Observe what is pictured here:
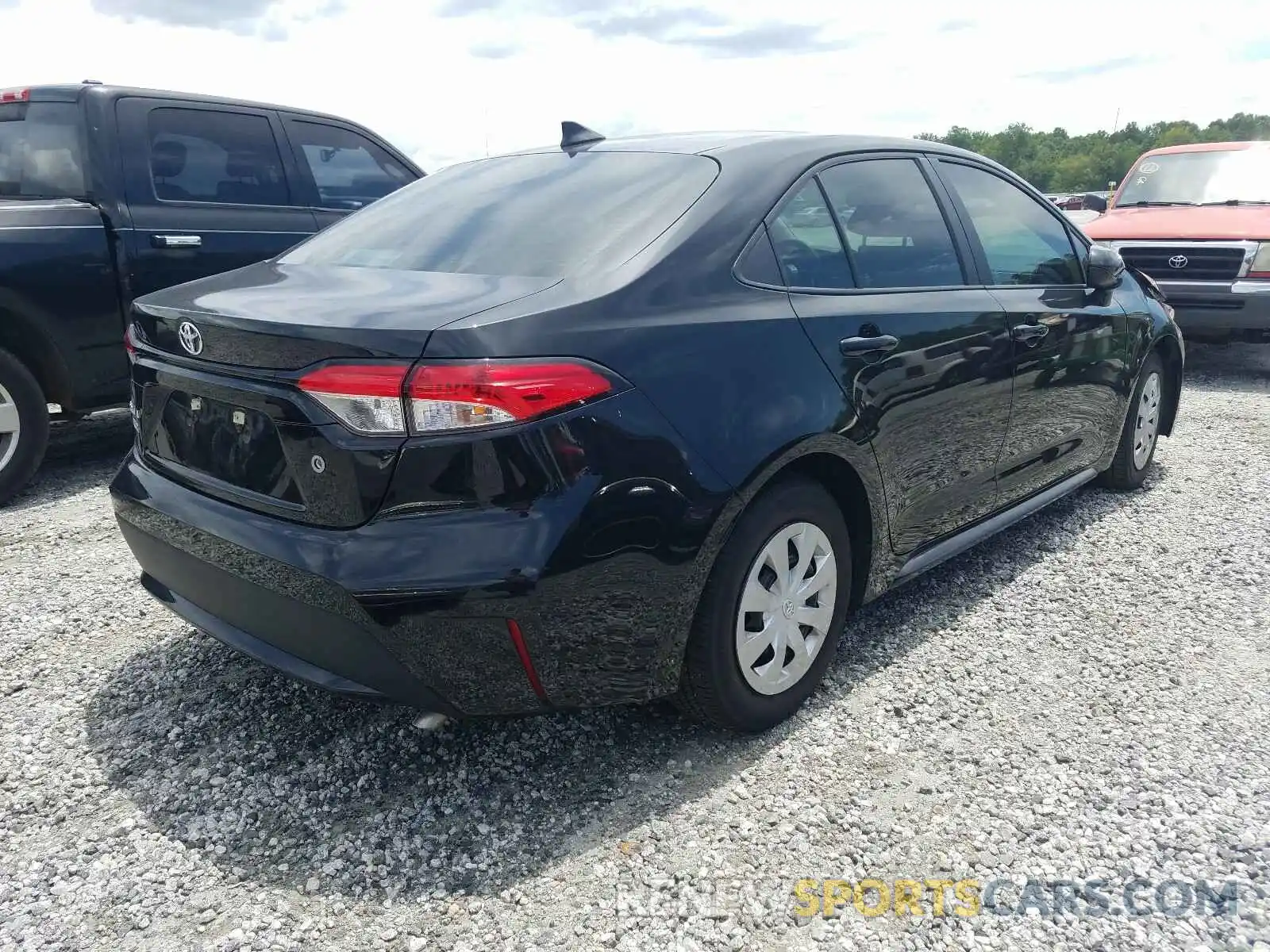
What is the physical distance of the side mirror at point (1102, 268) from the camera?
4.17 m

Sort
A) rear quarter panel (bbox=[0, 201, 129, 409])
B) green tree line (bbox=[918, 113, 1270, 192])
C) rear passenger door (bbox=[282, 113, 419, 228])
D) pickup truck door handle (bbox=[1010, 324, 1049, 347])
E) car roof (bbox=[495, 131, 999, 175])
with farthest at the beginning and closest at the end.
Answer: green tree line (bbox=[918, 113, 1270, 192])
rear passenger door (bbox=[282, 113, 419, 228])
rear quarter panel (bbox=[0, 201, 129, 409])
pickup truck door handle (bbox=[1010, 324, 1049, 347])
car roof (bbox=[495, 131, 999, 175])

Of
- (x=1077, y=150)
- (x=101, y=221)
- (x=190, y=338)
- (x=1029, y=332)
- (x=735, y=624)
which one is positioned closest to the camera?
(x=190, y=338)

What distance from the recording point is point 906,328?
3.02 m

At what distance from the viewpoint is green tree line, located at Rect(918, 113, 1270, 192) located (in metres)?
95.0

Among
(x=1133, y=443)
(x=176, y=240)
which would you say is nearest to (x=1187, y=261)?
(x=1133, y=443)

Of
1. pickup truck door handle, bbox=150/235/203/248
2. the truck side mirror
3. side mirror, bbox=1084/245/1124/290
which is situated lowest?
pickup truck door handle, bbox=150/235/203/248

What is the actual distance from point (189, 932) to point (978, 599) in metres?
2.82

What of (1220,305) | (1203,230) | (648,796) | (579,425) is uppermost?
(1203,230)

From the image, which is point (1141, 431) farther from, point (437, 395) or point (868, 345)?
point (437, 395)

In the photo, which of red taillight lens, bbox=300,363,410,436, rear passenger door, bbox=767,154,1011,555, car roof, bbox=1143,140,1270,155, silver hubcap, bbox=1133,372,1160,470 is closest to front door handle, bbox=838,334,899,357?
rear passenger door, bbox=767,154,1011,555

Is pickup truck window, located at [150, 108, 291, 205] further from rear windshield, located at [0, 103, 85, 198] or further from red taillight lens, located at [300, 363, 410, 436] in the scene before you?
red taillight lens, located at [300, 363, 410, 436]

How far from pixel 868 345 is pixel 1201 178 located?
7962 millimetres

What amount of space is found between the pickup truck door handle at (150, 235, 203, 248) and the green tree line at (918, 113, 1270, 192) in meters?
91.3

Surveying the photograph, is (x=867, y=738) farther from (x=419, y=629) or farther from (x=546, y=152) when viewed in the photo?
(x=546, y=152)
